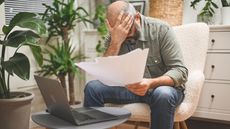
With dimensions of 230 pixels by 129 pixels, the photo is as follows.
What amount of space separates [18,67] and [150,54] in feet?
2.37

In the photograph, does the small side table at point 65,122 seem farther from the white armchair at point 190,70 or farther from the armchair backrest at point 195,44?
the armchair backrest at point 195,44

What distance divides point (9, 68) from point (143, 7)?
1.38 meters

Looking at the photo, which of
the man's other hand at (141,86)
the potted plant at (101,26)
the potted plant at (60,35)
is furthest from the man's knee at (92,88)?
the potted plant at (101,26)

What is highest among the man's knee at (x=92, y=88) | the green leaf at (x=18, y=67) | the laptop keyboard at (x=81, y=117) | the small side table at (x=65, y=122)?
the green leaf at (x=18, y=67)

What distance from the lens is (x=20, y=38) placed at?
5.33ft

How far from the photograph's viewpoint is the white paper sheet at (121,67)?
104 centimetres

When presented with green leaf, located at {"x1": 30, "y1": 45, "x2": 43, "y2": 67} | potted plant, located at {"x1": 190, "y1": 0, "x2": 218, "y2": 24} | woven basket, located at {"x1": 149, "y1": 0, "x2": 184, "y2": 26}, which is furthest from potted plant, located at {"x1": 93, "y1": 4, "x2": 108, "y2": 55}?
green leaf, located at {"x1": 30, "y1": 45, "x2": 43, "y2": 67}

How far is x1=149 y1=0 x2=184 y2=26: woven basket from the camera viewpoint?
2.16 metres

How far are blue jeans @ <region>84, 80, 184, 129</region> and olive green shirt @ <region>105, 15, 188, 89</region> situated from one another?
0.46 ft

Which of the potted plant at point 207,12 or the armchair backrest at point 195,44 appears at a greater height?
the potted plant at point 207,12

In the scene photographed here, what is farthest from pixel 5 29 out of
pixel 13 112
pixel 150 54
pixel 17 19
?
pixel 150 54

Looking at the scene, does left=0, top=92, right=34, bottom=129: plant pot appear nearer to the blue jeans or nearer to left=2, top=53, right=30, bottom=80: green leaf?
left=2, top=53, right=30, bottom=80: green leaf

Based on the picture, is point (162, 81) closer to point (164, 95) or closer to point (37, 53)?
point (164, 95)

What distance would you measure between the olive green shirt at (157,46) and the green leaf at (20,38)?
1.71 feet
